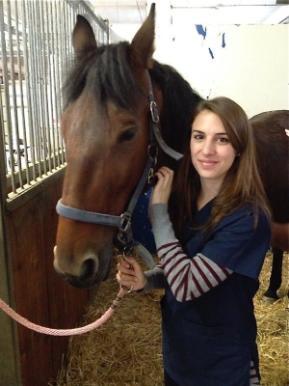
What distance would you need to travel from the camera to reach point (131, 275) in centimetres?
99

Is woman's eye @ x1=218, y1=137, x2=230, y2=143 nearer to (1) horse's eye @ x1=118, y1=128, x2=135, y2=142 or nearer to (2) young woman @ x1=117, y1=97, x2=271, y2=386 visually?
(2) young woman @ x1=117, y1=97, x2=271, y2=386

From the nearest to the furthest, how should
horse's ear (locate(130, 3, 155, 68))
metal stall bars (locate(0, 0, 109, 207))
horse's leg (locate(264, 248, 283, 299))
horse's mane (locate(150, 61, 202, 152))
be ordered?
horse's ear (locate(130, 3, 155, 68)) < horse's mane (locate(150, 61, 202, 152)) < metal stall bars (locate(0, 0, 109, 207)) < horse's leg (locate(264, 248, 283, 299))

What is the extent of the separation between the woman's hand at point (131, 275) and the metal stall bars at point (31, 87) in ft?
1.39

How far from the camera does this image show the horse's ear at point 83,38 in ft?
3.29

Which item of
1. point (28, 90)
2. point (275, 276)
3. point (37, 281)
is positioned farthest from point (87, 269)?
point (275, 276)

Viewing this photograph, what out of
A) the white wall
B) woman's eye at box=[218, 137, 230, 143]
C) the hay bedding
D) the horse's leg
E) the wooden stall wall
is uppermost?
the white wall

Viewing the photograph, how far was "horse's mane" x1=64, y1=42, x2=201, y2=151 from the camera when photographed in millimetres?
854

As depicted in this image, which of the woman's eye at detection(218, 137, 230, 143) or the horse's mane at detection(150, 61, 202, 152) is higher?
the horse's mane at detection(150, 61, 202, 152)

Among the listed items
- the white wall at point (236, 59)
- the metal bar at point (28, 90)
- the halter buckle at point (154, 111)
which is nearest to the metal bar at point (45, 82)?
the metal bar at point (28, 90)

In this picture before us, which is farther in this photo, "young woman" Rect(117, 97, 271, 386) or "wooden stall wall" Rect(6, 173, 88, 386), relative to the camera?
"wooden stall wall" Rect(6, 173, 88, 386)

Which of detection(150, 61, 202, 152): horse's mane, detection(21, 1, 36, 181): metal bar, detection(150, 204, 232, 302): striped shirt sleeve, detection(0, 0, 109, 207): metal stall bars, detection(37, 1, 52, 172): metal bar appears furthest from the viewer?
detection(37, 1, 52, 172): metal bar

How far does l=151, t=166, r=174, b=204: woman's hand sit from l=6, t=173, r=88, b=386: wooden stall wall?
1.64 ft

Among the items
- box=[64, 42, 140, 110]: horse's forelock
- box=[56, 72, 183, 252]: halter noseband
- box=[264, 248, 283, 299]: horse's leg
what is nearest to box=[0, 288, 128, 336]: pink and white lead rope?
box=[56, 72, 183, 252]: halter noseband

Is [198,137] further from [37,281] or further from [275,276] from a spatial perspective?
[275,276]
